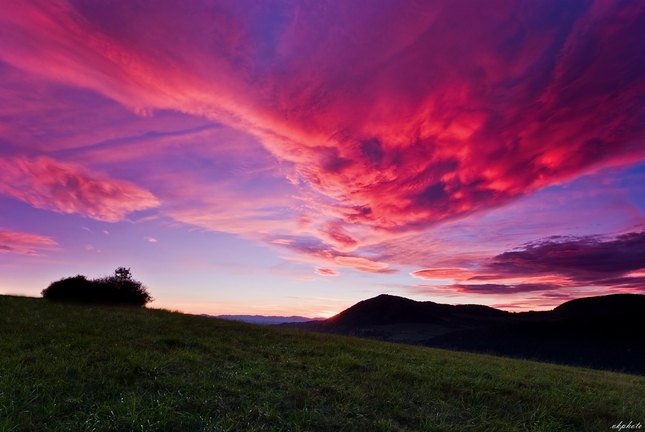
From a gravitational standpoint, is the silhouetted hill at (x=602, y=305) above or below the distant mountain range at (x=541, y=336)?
above

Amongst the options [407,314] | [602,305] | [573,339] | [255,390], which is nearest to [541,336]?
[573,339]

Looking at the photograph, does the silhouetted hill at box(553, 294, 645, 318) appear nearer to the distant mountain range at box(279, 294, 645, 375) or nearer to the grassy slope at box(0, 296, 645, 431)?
the distant mountain range at box(279, 294, 645, 375)

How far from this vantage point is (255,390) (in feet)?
26.1

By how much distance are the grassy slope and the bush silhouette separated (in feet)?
48.7

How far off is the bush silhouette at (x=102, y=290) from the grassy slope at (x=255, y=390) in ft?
48.7

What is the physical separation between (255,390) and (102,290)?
81.0 ft

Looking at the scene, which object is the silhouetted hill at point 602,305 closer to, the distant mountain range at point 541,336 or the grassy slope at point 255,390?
the distant mountain range at point 541,336

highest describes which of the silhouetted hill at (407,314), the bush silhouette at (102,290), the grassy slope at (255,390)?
the silhouetted hill at (407,314)

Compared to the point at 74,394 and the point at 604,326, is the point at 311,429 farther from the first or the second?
the point at 604,326

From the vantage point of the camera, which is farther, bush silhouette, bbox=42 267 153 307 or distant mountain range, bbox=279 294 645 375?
distant mountain range, bbox=279 294 645 375

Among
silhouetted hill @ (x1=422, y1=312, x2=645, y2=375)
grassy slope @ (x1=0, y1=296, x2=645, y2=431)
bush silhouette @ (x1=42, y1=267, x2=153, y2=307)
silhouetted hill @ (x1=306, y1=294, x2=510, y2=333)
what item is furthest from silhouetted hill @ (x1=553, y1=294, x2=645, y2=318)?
grassy slope @ (x1=0, y1=296, x2=645, y2=431)

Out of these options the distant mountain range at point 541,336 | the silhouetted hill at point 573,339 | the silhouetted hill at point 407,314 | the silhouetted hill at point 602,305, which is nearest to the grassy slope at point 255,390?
the distant mountain range at point 541,336

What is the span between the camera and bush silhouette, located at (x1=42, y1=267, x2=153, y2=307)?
2631 cm

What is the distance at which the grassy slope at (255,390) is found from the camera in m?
6.57
